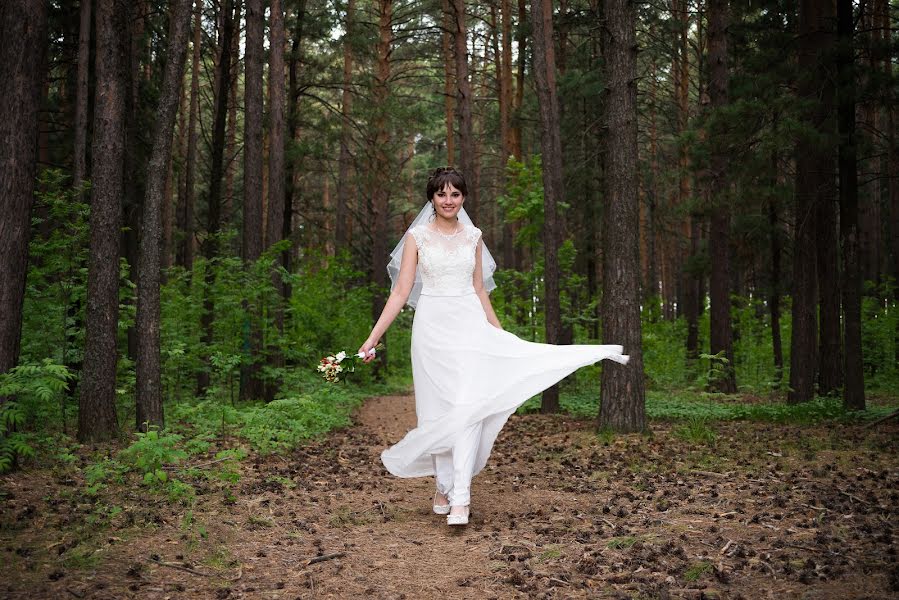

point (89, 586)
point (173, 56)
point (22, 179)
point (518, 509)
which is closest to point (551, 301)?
point (518, 509)

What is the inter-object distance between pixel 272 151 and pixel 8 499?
9822 mm

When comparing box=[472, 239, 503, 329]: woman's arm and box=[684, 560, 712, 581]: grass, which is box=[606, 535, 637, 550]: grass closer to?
box=[684, 560, 712, 581]: grass

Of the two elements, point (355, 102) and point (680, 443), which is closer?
point (680, 443)

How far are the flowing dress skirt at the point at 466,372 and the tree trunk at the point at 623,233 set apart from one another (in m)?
3.11

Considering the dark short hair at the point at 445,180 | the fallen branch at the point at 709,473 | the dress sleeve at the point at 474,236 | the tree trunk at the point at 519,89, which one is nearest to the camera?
the dark short hair at the point at 445,180

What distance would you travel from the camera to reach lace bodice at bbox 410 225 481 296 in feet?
19.9

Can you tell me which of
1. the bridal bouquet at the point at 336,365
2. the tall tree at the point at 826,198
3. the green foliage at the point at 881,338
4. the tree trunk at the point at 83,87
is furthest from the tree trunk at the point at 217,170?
the green foliage at the point at 881,338

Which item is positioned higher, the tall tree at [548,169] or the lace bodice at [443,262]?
the tall tree at [548,169]

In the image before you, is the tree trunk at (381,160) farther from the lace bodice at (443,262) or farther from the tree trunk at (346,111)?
the lace bodice at (443,262)

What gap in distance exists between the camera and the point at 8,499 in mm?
5504

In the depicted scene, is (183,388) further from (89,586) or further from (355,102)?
(89,586)

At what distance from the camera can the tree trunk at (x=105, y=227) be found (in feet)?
25.3

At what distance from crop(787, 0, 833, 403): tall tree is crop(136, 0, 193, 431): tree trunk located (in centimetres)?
811

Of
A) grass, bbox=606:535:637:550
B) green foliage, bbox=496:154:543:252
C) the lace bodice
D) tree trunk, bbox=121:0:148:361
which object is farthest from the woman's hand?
green foliage, bbox=496:154:543:252
